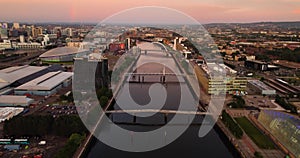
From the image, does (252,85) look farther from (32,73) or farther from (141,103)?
(32,73)

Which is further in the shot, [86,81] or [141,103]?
[86,81]

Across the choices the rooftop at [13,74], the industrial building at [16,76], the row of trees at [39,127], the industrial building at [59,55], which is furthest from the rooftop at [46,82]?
the industrial building at [59,55]

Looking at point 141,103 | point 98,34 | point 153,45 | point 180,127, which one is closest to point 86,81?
point 141,103

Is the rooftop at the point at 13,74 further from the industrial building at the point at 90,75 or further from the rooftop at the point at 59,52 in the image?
the rooftop at the point at 59,52

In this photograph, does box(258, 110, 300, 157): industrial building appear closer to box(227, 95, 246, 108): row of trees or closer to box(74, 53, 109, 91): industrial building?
box(227, 95, 246, 108): row of trees

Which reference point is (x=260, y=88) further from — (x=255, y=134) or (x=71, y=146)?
(x=71, y=146)
